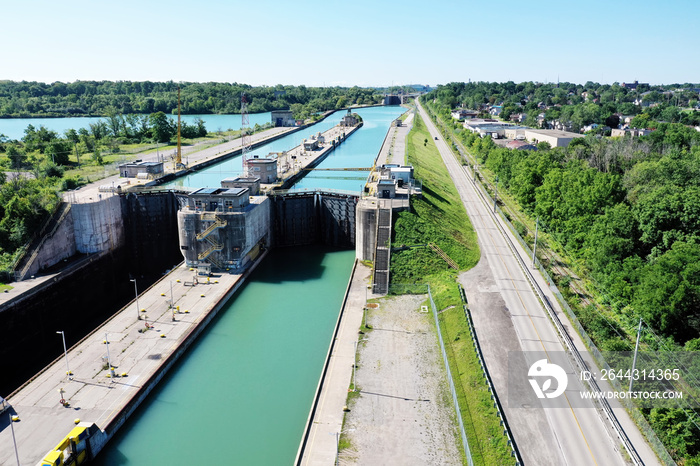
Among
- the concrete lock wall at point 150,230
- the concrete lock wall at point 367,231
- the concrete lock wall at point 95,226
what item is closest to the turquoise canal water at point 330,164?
the concrete lock wall at point 150,230

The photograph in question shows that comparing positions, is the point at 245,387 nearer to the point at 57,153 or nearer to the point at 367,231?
the point at 367,231

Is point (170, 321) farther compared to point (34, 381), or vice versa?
point (170, 321)

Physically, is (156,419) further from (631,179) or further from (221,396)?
(631,179)

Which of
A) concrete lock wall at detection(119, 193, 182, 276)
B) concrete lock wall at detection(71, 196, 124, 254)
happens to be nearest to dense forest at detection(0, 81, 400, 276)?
concrete lock wall at detection(71, 196, 124, 254)

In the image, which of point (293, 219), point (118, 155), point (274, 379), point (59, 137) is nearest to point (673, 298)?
point (274, 379)

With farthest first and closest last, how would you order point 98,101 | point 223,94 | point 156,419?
point 223,94, point 98,101, point 156,419

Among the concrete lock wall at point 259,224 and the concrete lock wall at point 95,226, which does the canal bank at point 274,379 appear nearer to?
the concrete lock wall at point 259,224

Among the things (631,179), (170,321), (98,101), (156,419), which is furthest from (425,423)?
(98,101)
